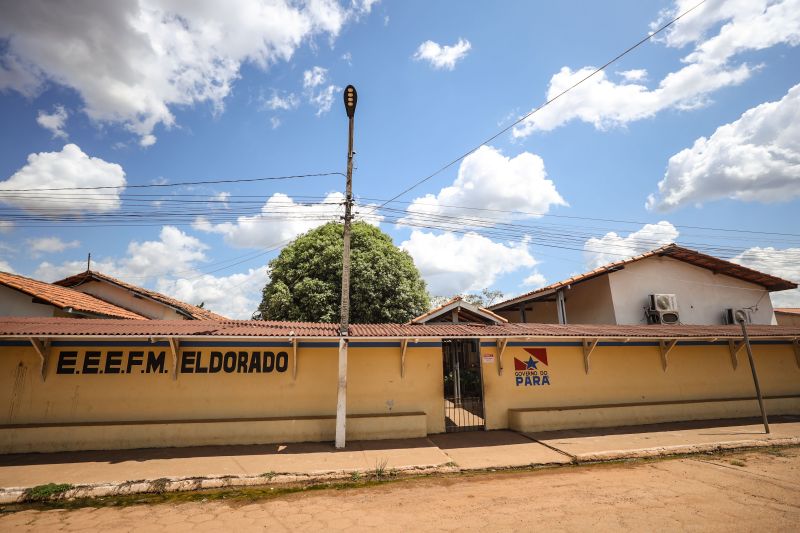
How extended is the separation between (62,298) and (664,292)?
24.7 metres

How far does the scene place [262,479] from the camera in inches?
277

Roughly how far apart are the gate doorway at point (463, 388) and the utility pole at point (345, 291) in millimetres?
3285

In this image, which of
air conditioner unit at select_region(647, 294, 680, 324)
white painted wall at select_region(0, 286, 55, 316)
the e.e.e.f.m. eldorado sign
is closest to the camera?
the e.e.e.f.m. eldorado sign

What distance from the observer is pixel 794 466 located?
7500 mm

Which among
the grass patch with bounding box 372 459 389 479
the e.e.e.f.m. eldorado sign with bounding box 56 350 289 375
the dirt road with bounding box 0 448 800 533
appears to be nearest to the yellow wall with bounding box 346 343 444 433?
the e.e.e.f.m. eldorado sign with bounding box 56 350 289 375

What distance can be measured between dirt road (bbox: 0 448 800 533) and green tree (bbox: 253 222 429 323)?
1321 centimetres

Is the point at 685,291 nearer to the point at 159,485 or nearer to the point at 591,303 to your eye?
the point at 591,303

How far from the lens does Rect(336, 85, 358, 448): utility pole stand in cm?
917

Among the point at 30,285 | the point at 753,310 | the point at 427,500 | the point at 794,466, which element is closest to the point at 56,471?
the point at 427,500

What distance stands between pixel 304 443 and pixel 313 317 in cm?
1024

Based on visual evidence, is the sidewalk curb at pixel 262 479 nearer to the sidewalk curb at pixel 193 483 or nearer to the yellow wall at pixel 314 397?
the sidewalk curb at pixel 193 483

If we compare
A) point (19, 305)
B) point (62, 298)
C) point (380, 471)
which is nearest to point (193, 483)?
point (380, 471)

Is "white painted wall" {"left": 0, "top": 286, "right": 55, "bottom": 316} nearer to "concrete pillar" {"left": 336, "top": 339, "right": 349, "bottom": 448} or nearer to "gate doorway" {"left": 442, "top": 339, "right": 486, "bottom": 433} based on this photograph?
"concrete pillar" {"left": 336, "top": 339, "right": 349, "bottom": 448}

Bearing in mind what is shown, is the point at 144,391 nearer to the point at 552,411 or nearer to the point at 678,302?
the point at 552,411
